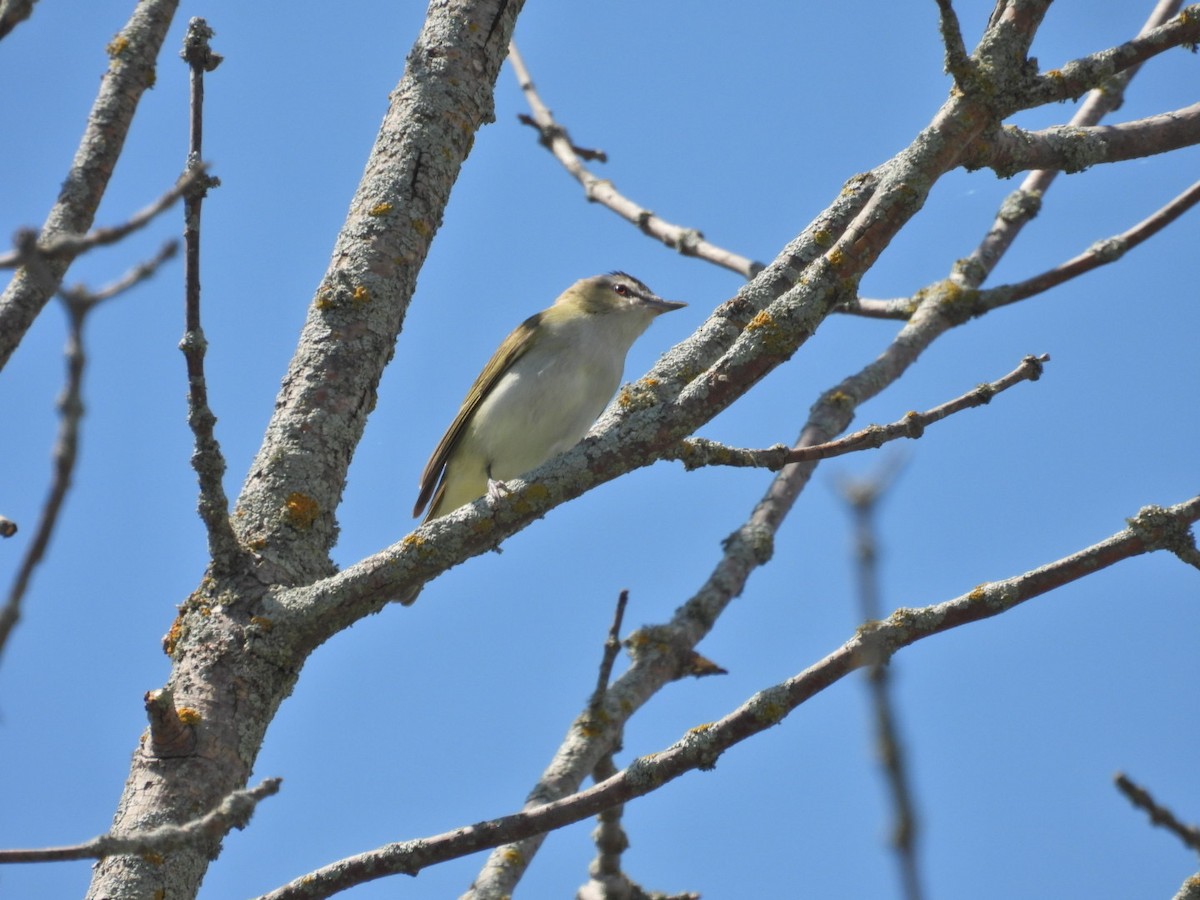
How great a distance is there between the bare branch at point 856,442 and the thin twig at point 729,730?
597 mm

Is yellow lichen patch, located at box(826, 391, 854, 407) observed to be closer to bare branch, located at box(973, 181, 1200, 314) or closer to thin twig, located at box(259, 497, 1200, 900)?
bare branch, located at box(973, 181, 1200, 314)

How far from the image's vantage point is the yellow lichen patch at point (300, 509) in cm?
370

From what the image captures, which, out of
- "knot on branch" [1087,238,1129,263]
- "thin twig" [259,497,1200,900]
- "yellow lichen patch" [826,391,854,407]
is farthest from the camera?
"yellow lichen patch" [826,391,854,407]

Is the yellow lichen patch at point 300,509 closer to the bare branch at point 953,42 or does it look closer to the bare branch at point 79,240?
the bare branch at point 79,240

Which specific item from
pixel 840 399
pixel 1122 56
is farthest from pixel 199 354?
pixel 840 399

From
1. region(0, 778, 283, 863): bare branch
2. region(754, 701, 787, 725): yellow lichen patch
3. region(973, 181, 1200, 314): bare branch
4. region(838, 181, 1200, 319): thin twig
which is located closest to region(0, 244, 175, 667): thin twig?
region(0, 778, 283, 863): bare branch

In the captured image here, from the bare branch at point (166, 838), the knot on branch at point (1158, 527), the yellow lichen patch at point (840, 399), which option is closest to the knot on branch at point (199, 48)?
the bare branch at point (166, 838)

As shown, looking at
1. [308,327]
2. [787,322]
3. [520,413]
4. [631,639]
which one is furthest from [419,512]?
[787,322]

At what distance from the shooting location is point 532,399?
24.0 feet

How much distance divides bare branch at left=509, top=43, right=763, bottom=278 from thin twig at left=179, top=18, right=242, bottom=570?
311 centimetres

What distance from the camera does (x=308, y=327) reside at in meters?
3.98

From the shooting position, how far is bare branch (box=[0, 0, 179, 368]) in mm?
3289

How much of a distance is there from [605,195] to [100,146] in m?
3.20

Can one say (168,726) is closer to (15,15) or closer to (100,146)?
(15,15)
